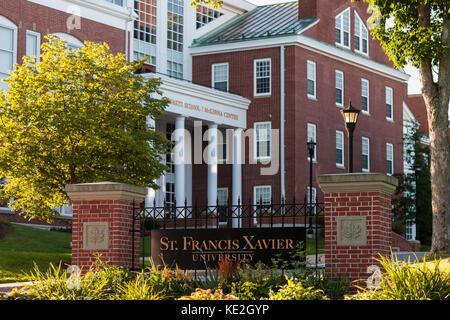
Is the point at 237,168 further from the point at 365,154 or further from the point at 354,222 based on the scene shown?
the point at 354,222

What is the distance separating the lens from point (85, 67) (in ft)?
87.1

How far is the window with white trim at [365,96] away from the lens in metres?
54.3

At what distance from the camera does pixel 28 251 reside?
27.9 metres

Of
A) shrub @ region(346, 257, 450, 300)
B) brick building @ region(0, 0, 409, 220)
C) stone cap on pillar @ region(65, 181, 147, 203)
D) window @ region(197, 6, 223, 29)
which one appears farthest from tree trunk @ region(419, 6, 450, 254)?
window @ region(197, 6, 223, 29)

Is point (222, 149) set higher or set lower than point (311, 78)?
lower

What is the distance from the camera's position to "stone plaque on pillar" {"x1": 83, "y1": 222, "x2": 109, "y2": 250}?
1625 cm

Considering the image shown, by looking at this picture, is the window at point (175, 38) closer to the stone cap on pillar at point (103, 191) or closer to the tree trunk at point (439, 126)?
the tree trunk at point (439, 126)

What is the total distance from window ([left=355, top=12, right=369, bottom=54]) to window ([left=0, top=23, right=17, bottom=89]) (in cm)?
2474

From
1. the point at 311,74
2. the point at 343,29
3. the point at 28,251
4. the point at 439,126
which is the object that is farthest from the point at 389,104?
the point at 28,251

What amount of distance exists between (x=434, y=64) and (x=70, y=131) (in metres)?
10.7

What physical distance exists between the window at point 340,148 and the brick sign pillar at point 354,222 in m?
37.4

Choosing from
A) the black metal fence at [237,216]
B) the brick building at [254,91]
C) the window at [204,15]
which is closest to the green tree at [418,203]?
the brick building at [254,91]

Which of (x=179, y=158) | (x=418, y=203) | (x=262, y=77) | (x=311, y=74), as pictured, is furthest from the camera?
(x=311, y=74)
